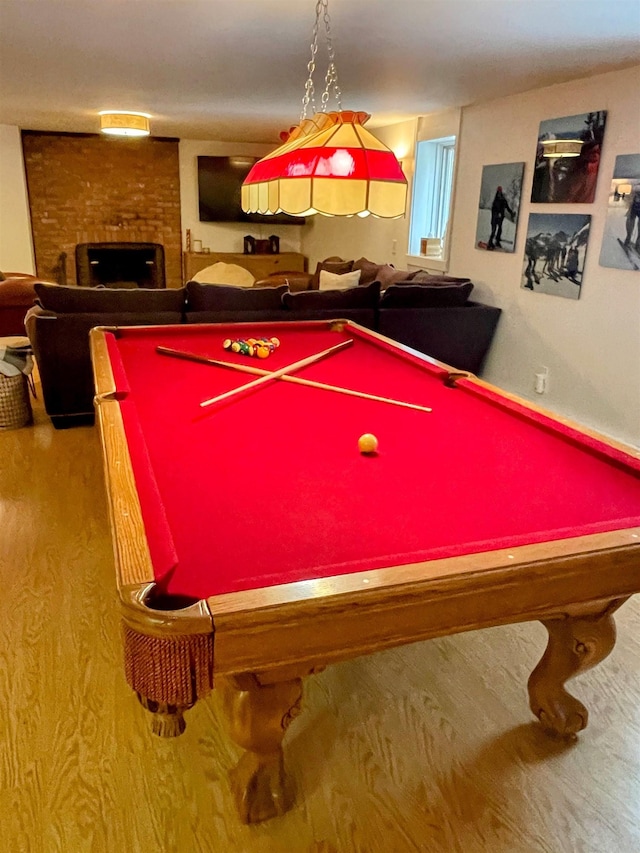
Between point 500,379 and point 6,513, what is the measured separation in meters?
3.74

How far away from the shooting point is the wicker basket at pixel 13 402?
3.89 m

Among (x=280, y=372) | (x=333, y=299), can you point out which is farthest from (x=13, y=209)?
(x=280, y=372)

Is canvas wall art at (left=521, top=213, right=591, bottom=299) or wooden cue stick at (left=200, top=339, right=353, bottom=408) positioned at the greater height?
canvas wall art at (left=521, top=213, right=591, bottom=299)

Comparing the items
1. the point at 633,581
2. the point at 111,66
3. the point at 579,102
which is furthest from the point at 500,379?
the point at 633,581

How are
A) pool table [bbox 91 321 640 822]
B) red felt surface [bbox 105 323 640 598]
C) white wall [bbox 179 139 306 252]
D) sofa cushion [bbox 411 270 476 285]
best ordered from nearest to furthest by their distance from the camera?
pool table [bbox 91 321 640 822] → red felt surface [bbox 105 323 640 598] → sofa cushion [bbox 411 270 476 285] → white wall [bbox 179 139 306 252]

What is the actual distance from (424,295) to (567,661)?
3362 millimetres

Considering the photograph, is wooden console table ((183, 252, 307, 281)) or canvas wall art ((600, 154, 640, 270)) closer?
canvas wall art ((600, 154, 640, 270))

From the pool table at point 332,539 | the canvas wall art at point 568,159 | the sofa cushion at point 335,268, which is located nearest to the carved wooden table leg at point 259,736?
the pool table at point 332,539

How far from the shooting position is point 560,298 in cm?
440

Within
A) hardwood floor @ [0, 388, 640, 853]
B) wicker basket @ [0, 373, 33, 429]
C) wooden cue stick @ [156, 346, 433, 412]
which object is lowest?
hardwood floor @ [0, 388, 640, 853]

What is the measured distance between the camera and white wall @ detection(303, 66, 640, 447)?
3.87m

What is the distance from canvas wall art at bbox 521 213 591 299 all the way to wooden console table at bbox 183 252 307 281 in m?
4.73

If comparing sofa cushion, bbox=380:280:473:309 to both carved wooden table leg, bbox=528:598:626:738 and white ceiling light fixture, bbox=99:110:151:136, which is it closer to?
carved wooden table leg, bbox=528:598:626:738

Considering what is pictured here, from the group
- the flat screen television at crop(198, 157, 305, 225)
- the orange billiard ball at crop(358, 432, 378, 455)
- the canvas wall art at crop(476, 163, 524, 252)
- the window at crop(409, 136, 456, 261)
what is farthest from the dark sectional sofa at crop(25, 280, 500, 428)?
the flat screen television at crop(198, 157, 305, 225)
